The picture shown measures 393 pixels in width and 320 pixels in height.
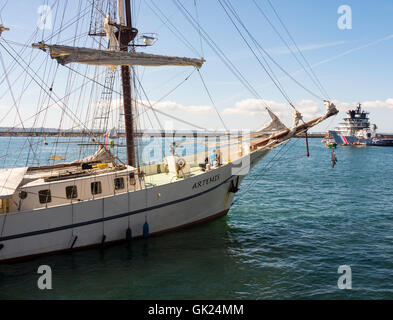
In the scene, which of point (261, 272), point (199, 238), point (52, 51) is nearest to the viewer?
point (261, 272)

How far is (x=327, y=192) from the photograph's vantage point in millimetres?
30906

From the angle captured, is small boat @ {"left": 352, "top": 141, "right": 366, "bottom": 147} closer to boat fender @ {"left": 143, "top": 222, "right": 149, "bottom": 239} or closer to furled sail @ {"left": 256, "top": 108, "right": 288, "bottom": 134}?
furled sail @ {"left": 256, "top": 108, "right": 288, "bottom": 134}

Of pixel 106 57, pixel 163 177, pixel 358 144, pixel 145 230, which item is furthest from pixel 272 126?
pixel 358 144

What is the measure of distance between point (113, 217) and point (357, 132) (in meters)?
124

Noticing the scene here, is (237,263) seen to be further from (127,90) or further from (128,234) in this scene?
(127,90)

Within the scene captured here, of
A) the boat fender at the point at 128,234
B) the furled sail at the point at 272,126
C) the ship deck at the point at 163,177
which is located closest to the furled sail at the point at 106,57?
the furled sail at the point at 272,126

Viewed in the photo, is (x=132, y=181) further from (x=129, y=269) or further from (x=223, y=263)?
(x=223, y=263)

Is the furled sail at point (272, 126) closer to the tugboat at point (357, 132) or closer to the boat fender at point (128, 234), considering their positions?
the boat fender at point (128, 234)

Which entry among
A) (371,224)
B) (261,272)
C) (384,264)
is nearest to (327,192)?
(371,224)

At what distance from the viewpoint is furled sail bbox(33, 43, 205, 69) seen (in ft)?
Result: 52.3

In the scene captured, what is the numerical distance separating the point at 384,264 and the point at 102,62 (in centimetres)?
1671

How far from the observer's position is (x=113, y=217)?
15.2 m

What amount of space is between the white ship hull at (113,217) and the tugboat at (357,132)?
112 m

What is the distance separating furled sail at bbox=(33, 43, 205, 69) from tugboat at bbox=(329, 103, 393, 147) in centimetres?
11281
